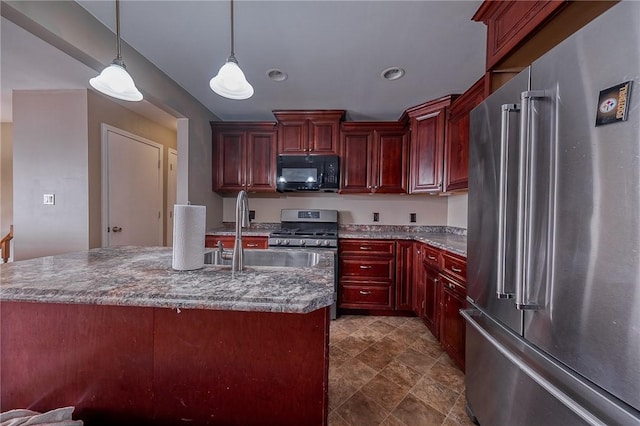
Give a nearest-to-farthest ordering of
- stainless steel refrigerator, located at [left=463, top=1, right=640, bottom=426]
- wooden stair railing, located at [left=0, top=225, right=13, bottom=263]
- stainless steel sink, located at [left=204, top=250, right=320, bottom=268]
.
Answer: stainless steel refrigerator, located at [left=463, top=1, right=640, bottom=426]
stainless steel sink, located at [left=204, top=250, right=320, bottom=268]
wooden stair railing, located at [left=0, top=225, right=13, bottom=263]

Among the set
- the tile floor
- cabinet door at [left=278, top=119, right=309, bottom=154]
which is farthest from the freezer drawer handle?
cabinet door at [left=278, top=119, right=309, bottom=154]

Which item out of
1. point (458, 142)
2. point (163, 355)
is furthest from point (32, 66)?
point (458, 142)

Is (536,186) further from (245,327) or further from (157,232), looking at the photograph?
(157,232)

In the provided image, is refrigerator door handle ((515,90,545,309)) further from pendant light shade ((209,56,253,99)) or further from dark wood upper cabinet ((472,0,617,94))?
pendant light shade ((209,56,253,99))

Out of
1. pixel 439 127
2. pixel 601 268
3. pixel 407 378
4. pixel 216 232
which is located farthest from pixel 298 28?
pixel 407 378

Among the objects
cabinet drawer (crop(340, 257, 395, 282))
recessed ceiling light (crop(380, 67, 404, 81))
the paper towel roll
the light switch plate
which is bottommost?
cabinet drawer (crop(340, 257, 395, 282))

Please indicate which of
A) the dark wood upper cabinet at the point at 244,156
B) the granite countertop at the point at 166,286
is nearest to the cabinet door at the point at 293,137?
the dark wood upper cabinet at the point at 244,156

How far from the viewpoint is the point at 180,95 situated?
8.14ft

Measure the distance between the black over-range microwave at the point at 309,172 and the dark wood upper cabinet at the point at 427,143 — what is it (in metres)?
0.90

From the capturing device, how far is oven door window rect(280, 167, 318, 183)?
3059 mm

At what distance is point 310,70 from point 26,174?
3.18 meters

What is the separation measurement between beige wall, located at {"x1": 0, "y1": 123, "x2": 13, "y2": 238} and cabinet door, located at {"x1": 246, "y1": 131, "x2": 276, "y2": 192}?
370 centimetres

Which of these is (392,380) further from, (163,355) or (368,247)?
(163,355)

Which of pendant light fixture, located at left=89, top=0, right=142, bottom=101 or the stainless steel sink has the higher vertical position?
pendant light fixture, located at left=89, top=0, right=142, bottom=101
